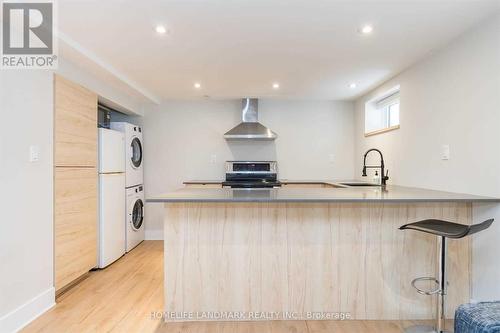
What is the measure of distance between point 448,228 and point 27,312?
9.66 ft

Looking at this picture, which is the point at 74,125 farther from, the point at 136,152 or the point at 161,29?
the point at 136,152

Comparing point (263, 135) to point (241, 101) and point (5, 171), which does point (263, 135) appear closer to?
point (241, 101)

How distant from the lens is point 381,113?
4.02 m

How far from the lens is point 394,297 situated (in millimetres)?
2145

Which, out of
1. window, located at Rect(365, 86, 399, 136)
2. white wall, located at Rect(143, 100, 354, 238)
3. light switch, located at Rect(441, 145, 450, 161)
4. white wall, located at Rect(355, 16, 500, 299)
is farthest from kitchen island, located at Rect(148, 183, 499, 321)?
white wall, located at Rect(143, 100, 354, 238)

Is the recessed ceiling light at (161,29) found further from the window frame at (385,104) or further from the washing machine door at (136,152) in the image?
the window frame at (385,104)

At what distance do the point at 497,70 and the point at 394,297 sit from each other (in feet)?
5.69

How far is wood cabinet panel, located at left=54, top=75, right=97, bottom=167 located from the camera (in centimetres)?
246

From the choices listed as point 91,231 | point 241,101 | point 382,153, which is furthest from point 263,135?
point 91,231

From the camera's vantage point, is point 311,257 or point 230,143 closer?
point 311,257

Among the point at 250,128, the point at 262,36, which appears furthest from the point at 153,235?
the point at 262,36

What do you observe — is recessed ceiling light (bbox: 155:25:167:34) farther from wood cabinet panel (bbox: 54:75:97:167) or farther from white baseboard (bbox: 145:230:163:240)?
white baseboard (bbox: 145:230:163:240)

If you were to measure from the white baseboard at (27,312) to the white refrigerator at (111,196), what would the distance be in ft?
2.84

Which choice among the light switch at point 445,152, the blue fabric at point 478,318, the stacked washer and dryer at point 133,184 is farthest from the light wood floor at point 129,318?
the light switch at point 445,152
